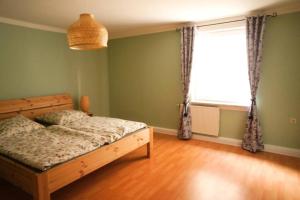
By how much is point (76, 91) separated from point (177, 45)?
2413 mm

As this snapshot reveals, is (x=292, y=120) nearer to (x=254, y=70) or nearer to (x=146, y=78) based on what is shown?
(x=254, y=70)

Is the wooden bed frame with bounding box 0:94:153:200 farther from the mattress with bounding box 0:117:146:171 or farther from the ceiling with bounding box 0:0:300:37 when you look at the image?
the ceiling with bounding box 0:0:300:37

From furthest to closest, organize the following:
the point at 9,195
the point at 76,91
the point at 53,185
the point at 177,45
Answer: the point at 76,91, the point at 177,45, the point at 9,195, the point at 53,185

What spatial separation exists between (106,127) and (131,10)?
178 centimetres

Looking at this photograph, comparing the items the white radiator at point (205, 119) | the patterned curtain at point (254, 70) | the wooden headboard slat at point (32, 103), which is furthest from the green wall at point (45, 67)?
the patterned curtain at point (254, 70)

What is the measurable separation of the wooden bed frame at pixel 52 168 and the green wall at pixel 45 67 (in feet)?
0.85

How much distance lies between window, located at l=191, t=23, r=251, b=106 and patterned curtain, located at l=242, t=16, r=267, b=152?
209 millimetres

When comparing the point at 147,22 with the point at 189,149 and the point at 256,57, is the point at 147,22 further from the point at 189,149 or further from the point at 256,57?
the point at 189,149

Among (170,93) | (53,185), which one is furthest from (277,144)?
(53,185)

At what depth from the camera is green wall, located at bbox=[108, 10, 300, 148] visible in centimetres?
318

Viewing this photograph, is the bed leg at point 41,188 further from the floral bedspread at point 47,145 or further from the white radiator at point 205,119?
the white radiator at point 205,119

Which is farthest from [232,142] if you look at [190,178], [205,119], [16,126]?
[16,126]

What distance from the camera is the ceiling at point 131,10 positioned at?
9.11 feet

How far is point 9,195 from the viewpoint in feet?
7.61
